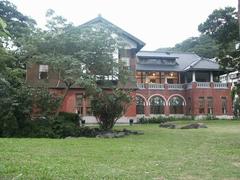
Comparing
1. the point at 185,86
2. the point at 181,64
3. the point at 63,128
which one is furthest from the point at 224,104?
the point at 63,128

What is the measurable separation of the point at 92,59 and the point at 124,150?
1070 centimetres

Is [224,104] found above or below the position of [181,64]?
below

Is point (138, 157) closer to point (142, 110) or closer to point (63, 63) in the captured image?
point (63, 63)

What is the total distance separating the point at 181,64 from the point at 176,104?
5381mm

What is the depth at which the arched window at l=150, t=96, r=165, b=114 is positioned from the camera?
1905 inches

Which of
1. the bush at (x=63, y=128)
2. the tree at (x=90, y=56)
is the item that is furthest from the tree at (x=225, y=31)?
the bush at (x=63, y=128)

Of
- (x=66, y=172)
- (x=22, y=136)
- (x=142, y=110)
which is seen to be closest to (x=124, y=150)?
(x=66, y=172)

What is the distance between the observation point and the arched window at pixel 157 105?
4838 cm

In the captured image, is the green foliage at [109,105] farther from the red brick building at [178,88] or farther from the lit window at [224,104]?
the lit window at [224,104]

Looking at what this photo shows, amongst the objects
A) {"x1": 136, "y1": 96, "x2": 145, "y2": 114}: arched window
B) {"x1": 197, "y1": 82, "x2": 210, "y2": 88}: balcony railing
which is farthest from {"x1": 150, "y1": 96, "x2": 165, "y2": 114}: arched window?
{"x1": 197, "y1": 82, "x2": 210, "y2": 88}: balcony railing

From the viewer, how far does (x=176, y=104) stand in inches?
1940

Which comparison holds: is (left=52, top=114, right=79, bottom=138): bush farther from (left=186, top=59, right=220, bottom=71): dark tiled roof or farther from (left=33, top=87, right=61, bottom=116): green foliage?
(left=186, top=59, right=220, bottom=71): dark tiled roof

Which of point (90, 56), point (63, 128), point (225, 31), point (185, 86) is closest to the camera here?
point (63, 128)

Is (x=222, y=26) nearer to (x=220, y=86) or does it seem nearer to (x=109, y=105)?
(x=109, y=105)
